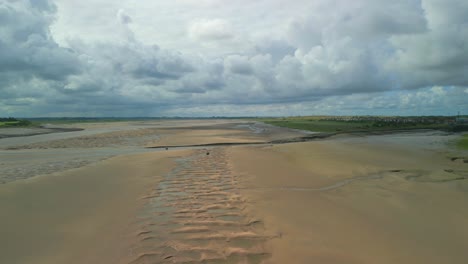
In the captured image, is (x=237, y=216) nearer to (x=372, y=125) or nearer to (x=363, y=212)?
(x=363, y=212)

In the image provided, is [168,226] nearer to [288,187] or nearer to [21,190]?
[288,187]

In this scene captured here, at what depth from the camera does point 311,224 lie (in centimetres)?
683

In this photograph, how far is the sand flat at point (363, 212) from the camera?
544 cm

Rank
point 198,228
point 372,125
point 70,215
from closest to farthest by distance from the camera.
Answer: point 198,228, point 70,215, point 372,125

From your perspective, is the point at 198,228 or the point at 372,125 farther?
the point at 372,125

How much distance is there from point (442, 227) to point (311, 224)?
3181 millimetres

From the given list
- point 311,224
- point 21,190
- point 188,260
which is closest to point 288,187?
point 311,224

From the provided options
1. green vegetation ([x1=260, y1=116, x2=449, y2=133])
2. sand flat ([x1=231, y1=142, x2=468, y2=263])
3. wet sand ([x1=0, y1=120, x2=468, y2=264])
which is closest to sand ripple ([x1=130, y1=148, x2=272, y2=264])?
wet sand ([x1=0, y1=120, x2=468, y2=264])

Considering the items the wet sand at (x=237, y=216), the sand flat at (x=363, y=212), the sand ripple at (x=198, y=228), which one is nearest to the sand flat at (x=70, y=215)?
the wet sand at (x=237, y=216)

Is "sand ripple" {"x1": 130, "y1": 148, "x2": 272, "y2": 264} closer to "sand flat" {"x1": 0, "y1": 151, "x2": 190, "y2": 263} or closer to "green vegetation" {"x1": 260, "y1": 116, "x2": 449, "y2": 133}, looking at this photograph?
"sand flat" {"x1": 0, "y1": 151, "x2": 190, "y2": 263}

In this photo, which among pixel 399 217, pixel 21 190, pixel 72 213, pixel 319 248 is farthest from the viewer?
pixel 21 190

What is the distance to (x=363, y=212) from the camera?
7.69 meters

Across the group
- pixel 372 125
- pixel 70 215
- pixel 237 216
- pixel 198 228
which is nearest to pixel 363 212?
pixel 237 216

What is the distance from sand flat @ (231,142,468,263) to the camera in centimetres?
544
